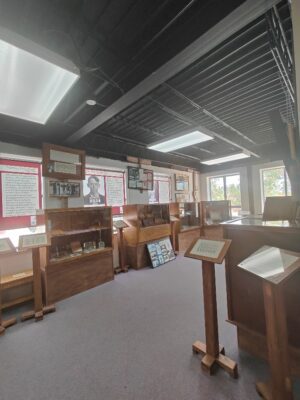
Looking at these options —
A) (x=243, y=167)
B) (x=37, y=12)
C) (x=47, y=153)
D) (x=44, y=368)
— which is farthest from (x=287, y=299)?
(x=243, y=167)

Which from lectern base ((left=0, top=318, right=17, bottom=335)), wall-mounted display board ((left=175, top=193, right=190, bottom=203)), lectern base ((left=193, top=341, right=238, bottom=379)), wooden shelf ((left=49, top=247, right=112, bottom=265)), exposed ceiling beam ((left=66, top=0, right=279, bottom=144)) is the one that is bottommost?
lectern base ((left=0, top=318, right=17, bottom=335))

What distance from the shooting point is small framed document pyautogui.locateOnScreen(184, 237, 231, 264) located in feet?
5.27

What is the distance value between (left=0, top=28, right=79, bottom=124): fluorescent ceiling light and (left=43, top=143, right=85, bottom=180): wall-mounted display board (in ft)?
4.00

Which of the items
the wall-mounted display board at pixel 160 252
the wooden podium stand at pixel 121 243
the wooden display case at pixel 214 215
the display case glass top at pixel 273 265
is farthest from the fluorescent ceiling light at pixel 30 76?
the wooden display case at pixel 214 215

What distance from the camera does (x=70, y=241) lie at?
3736mm

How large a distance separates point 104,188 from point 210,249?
12.1ft

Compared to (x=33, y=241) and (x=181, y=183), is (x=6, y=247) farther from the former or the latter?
(x=181, y=183)

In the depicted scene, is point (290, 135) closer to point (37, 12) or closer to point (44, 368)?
point (37, 12)

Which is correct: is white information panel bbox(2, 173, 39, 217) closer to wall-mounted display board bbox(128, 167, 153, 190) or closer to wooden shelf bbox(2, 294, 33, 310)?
wooden shelf bbox(2, 294, 33, 310)

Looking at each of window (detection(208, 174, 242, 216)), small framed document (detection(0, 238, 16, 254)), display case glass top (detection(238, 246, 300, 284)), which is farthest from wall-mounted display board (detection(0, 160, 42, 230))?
window (detection(208, 174, 242, 216))

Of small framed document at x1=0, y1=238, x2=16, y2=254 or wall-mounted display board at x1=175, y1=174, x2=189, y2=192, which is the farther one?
wall-mounted display board at x1=175, y1=174, x2=189, y2=192

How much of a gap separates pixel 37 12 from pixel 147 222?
4.14m

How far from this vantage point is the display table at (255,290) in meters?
1.58

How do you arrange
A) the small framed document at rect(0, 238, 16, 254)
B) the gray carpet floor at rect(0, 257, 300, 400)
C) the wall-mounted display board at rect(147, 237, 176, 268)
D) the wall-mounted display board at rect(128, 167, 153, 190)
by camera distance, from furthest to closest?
the wall-mounted display board at rect(128, 167, 153, 190) → the wall-mounted display board at rect(147, 237, 176, 268) → the small framed document at rect(0, 238, 16, 254) → the gray carpet floor at rect(0, 257, 300, 400)
